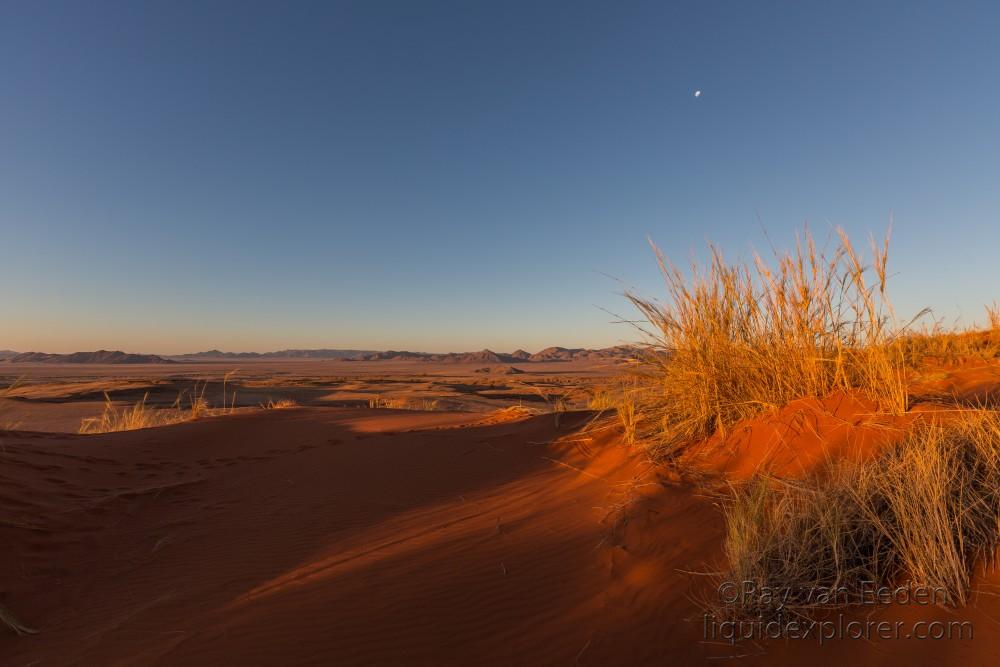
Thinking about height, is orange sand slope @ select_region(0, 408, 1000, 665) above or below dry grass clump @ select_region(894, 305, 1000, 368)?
below

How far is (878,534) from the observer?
2.20 m

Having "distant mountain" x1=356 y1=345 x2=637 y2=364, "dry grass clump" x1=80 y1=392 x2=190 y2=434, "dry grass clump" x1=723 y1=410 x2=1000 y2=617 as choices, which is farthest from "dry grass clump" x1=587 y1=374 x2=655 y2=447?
"distant mountain" x1=356 y1=345 x2=637 y2=364

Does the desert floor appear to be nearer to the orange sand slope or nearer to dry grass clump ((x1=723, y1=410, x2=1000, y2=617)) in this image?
the orange sand slope

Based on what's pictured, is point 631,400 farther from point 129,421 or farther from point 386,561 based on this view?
point 129,421

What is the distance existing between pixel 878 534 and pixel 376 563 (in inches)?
105

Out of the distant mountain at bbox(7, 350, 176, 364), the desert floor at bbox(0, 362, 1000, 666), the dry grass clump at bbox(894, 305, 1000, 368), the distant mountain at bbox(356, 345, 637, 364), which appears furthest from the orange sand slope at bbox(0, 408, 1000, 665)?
the distant mountain at bbox(7, 350, 176, 364)

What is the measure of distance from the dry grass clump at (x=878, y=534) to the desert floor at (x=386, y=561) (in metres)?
0.15

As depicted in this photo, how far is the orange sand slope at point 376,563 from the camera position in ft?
7.17

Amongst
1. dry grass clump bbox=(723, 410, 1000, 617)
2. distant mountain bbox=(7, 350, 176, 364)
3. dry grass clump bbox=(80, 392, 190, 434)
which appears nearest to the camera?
dry grass clump bbox=(723, 410, 1000, 617)

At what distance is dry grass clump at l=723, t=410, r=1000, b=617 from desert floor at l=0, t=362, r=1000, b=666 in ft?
0.49

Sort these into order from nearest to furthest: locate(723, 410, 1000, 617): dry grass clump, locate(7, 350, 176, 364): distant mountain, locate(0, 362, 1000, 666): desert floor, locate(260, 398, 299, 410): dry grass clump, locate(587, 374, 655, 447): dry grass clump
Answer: locate(723, 410, 1000, 617): dry grass clump, locate(0, 362, 1000, 666): desert floor, locate(587, 374, 655, 447): dry grass clump, locate(260, 398, 299, 410): dry grass clump, locate(7, 350, 176, 364): distant mountain

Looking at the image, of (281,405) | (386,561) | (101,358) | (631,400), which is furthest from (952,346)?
(101,358)

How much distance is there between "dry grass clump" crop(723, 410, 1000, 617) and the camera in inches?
78.8

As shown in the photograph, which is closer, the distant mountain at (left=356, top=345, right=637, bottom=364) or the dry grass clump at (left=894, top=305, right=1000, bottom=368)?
the dry grass clump at (left=894, top=305, right=1000, bottom=368)
